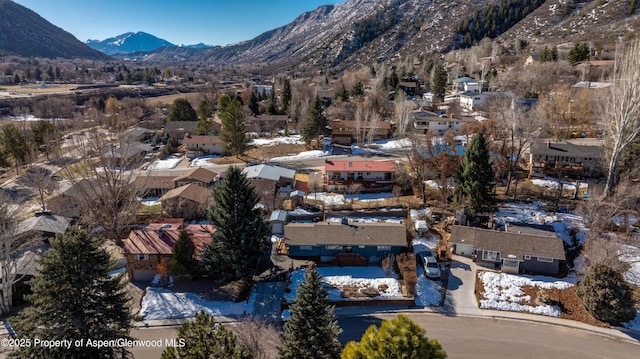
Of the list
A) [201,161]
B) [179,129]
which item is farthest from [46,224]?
[179,129]

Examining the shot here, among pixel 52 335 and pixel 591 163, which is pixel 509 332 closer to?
pixel 52 335

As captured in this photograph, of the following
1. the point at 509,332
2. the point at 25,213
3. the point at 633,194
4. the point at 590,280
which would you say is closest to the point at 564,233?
the point at 633,194

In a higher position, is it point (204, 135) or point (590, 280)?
point (204, 135)

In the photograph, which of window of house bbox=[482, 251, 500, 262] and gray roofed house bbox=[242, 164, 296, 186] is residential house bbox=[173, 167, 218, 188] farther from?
window of house bbox=[482, 251, 500, 262]

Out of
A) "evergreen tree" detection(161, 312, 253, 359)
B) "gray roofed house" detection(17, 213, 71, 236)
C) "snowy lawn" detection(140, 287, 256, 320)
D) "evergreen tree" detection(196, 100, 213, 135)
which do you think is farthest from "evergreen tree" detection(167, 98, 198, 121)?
"evergreen tree" detection(161, 312, 253, 359)

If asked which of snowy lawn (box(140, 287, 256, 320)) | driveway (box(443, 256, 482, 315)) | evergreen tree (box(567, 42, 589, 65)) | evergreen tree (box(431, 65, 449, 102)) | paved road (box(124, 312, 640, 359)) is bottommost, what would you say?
paved road (box(124, 312, 640, 359))

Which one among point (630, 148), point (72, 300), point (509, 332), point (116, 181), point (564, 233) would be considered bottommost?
point (509, 332)

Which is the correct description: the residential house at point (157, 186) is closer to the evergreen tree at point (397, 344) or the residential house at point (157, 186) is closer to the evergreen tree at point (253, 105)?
the evergreen tree at point (397, 344)
